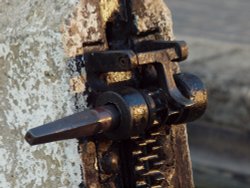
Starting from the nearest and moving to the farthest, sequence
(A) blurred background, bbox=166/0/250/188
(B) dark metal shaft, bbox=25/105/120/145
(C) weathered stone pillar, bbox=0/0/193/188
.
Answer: (B) dark metal shaft, bbox=25/105/120/145, (C) weathered stone pillar, bbox=0/0/193/188, (A) blurred background, bbox=166/0/250/188

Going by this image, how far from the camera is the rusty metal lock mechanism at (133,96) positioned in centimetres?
110

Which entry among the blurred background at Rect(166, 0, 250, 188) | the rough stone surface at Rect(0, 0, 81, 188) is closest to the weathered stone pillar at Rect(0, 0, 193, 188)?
the rough stone surface at Rect(0, 0, 81, 188)

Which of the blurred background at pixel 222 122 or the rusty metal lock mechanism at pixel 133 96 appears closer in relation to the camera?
the rusty metal lock mechanism at pixel 133 96

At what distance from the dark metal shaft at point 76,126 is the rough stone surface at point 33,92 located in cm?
8

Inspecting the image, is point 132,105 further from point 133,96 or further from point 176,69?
point 176,69

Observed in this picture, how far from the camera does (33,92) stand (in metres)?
1.22

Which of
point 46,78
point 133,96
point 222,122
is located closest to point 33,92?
point 46,78

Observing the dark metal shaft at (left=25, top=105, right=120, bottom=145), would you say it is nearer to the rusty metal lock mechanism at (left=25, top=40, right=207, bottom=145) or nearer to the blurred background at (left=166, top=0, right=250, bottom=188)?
the rusty metal lock mechanism at (left=25, top=40, right=207, bottom=145)

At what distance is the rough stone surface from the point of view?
1.20 meters

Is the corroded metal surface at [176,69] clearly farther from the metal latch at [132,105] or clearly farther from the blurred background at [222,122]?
the blurred background at [222,122]

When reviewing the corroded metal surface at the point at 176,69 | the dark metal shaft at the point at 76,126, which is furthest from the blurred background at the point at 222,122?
the dark metal shaft at the point at 76,126

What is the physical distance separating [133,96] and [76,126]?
0.09 m

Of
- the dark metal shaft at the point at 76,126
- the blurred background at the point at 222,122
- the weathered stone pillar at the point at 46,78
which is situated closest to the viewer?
the dark metal shaft at the point at 76,126

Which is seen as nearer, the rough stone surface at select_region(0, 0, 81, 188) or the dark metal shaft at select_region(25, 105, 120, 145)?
the dark metal shaft at select_region(25, 105, 120, 145)
